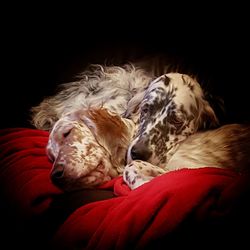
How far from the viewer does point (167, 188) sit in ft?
5.09

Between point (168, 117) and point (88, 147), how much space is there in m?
0.40

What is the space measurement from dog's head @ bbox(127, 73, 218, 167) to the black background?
0.30 meters

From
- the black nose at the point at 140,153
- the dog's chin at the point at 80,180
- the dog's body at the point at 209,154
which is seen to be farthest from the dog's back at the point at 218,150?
the dog's chin at the point at 80,180

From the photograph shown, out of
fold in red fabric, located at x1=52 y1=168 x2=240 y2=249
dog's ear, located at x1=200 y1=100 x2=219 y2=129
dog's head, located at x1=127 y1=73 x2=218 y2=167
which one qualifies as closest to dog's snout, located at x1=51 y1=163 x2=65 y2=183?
fold in red fabric, located at x1=52 y1=168 x2=240 y2=249

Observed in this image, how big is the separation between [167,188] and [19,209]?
57 centimetres

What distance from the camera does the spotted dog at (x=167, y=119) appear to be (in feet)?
7.04

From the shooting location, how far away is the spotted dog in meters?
2.14

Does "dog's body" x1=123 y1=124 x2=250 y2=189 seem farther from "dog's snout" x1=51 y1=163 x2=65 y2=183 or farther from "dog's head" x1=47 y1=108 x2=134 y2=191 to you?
"dog's snout" x1=51 y1=163 x2=65 y2=183

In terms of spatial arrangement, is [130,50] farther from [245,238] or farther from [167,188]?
[245,238]

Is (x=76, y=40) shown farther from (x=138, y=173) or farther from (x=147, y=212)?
(x=147, y=212)

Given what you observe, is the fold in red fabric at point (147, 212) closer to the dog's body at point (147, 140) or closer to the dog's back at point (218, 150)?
the dog's body at point (147, 140)

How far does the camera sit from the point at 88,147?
206 cm

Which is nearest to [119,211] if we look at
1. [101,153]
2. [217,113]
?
[101,153]

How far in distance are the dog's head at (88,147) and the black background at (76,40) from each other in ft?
1.57
